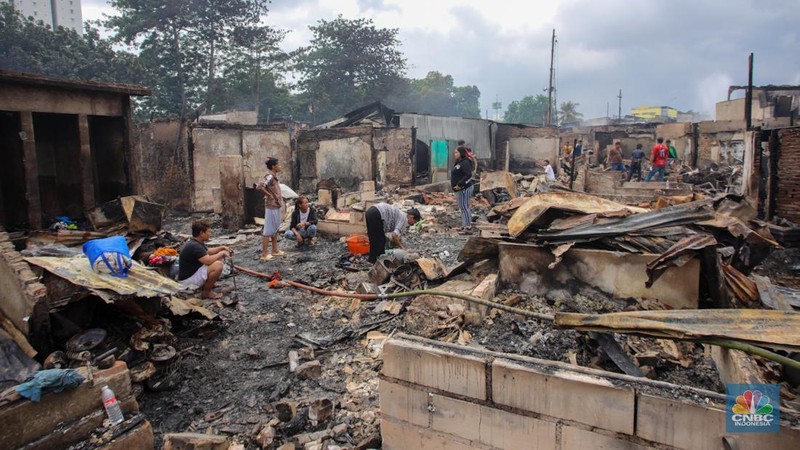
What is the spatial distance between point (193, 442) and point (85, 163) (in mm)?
5407

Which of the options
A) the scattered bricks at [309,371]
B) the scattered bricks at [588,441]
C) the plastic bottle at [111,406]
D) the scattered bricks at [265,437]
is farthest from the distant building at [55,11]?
the scattered bricks at [588,441]

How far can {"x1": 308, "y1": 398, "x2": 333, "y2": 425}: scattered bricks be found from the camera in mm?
3590

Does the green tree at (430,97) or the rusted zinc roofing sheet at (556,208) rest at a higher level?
the green tree at (430,97)

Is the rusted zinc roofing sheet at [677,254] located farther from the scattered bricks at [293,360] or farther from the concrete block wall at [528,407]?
the scattered bricks at [293,360]

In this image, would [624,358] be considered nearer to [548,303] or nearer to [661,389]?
[661,389]

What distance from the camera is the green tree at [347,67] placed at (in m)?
36.4

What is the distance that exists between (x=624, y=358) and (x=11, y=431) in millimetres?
4079

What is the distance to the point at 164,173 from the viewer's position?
46.1 ft

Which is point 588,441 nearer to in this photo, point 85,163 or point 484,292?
point 484,292

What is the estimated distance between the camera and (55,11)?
5147cm

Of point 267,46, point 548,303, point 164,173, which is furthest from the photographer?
point 267,46

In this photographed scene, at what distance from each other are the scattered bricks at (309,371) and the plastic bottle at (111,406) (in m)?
1.47

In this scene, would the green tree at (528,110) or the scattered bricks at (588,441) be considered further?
the green tree at (528,110)

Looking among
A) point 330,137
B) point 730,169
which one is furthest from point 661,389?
point 730,169
